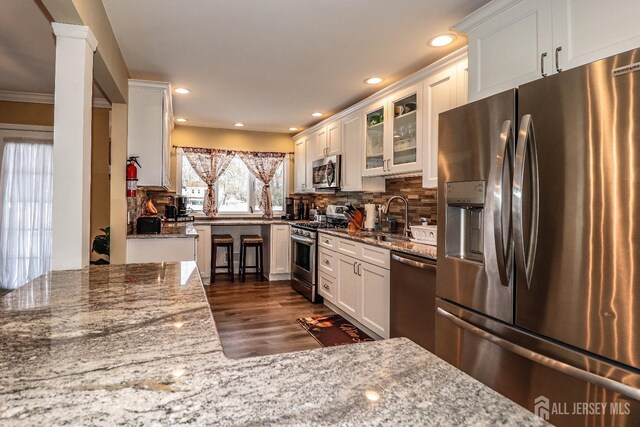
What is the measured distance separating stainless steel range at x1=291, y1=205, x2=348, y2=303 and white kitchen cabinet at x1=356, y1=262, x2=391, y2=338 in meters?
1.09

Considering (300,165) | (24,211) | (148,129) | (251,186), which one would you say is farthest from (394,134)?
(24,211)

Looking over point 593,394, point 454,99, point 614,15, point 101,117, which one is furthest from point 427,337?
point 101,117

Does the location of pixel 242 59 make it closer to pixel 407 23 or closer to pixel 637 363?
pixel 407 23

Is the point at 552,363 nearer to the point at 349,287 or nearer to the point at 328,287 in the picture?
the point at 349,287

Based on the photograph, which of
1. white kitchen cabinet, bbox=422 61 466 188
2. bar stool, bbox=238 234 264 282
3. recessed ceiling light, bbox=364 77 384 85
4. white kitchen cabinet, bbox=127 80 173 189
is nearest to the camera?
white kitchen cabinet, bbox=422 61 466 188

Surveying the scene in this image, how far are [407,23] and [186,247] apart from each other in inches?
96.9

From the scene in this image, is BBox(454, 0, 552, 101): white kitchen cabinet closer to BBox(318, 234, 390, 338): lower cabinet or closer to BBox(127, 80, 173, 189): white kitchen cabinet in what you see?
BBox(318, 234, 390, 338): lower cabinet

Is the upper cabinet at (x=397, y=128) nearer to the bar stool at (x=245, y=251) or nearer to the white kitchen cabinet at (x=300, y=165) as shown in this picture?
the white kitchen cabinet at (x=300, y=165)

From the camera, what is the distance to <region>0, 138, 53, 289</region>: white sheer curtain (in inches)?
167

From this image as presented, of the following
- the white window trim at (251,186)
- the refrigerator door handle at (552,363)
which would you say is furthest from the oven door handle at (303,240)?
the refrigerator door handle at (552,363)

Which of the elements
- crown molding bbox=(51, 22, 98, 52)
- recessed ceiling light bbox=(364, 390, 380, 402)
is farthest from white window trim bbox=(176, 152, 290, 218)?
recessed ceiling light bbox=(364, 390, 380, 402)

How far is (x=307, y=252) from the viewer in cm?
445

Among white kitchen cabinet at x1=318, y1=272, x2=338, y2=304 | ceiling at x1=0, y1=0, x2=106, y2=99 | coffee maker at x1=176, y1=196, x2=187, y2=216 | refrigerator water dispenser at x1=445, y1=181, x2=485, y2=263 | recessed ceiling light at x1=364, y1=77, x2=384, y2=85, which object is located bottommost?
white kitchen cabinet at x1=318, y1=272, x2=338, y2=304

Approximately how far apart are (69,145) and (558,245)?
2.19 m
